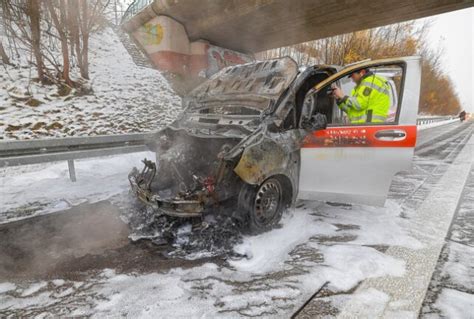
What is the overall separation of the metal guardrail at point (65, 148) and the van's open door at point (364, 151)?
2381 millimetres

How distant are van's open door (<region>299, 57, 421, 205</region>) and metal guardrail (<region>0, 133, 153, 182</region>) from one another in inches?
93.7

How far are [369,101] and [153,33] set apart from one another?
15.5 metres

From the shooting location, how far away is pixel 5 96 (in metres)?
8.76

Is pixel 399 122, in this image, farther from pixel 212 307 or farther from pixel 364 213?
pixel 212 307

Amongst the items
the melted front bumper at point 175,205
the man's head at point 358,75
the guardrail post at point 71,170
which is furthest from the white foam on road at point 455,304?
the guardrail post at point 71,170

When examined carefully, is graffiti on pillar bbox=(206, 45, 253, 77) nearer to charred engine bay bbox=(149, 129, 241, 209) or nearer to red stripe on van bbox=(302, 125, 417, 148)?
charred engine bay bbox=(149, 129, 241, 209)

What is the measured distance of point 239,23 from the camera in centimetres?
1348

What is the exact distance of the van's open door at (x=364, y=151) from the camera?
3.34 meters

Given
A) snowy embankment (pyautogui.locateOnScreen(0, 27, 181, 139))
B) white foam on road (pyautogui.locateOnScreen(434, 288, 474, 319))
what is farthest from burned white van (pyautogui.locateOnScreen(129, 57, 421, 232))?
snowy embankment (pyautogui.locateOnScreen(0, 27, 181, 139))

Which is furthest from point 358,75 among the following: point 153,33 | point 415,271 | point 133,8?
point 133,8

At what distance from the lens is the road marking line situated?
2.10m

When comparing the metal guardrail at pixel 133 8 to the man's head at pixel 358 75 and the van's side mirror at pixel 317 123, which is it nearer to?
the man's head at pixel 358 75

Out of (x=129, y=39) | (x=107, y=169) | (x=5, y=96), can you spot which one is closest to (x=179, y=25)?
(x=129, y=39)

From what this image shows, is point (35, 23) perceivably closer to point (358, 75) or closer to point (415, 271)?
point (358, 75)
